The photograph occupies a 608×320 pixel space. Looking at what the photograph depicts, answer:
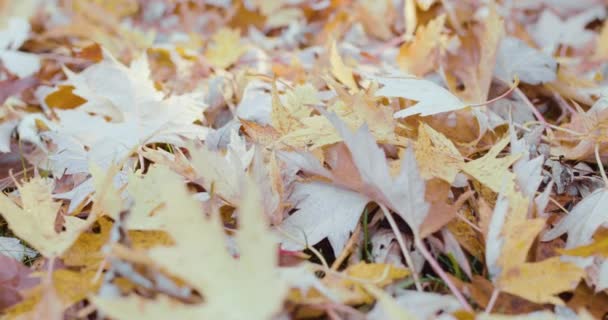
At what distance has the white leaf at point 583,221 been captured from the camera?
1.97 ft

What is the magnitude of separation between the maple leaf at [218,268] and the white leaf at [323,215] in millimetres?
215

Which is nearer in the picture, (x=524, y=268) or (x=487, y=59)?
(x=524, y=268)

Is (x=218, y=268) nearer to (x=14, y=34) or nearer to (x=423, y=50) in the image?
(x=423, y=50)

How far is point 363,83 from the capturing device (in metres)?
0.94

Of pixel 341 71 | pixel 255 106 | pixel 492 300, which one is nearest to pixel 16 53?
pixel 255 106

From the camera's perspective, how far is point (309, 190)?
25.6 inches

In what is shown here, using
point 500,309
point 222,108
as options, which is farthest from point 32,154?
point 500,309

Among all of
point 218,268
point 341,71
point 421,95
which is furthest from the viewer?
point 341,71

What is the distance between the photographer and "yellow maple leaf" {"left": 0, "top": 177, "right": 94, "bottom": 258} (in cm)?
54

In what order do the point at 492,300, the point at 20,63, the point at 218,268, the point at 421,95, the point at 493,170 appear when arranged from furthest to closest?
the point at 20,63 < the point at 421,95 < the point at 493,170 < the point at 492,300 < the point at 218,268

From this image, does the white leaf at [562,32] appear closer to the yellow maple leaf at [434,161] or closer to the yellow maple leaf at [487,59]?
the yellow maple leaf at [487,59]

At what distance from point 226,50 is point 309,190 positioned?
62cm

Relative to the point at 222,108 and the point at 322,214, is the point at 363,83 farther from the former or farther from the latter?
the point at 322,214

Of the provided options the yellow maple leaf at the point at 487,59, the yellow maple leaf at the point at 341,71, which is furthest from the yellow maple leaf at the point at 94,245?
the yellow maple leaf at the point at 487,59
